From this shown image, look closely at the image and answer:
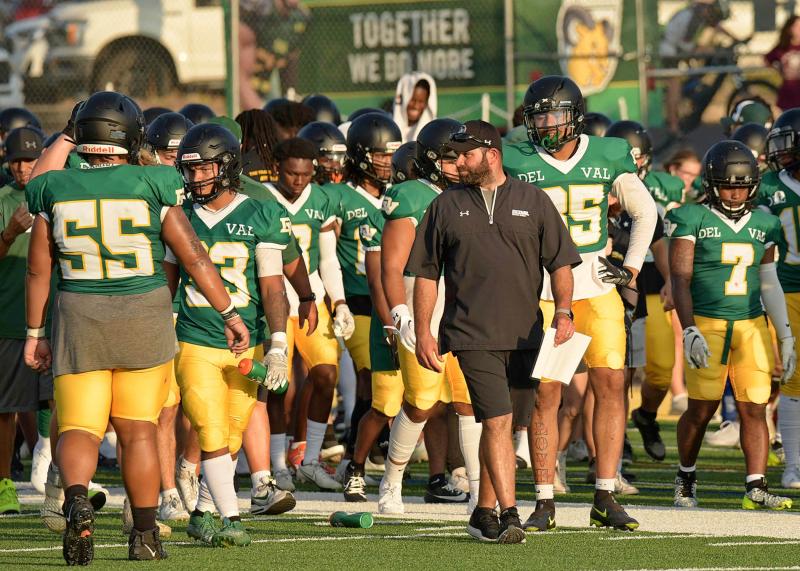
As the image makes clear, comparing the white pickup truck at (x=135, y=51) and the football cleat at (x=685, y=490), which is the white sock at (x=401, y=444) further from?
the white pickup truck at (x=135, y=51)

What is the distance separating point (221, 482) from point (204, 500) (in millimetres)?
247

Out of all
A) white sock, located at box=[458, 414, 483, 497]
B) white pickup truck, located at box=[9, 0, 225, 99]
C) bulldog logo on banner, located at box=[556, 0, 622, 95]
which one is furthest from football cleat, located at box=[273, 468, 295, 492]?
white pickup truck, located at box=[9, 0, 225, 99]

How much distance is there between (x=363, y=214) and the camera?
32.3 feet

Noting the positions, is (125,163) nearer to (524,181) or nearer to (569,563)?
(524,181)

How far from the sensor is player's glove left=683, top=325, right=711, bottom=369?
27.8 feet

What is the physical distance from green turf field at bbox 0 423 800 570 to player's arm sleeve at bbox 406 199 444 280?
117 cm

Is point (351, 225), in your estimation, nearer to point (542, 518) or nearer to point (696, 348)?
point (696, 348)

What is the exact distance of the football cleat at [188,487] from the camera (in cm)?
798

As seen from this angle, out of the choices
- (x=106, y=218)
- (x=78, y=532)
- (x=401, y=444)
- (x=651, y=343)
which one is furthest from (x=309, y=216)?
(x=78, y=532)

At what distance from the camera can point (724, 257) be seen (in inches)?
344

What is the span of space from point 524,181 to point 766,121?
5456 mm

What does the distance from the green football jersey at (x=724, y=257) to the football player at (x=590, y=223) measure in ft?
2.49

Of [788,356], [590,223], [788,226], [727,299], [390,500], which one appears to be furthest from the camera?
[788,226]

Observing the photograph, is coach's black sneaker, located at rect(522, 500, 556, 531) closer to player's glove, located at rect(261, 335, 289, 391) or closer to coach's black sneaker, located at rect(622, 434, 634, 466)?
player's glove, located at rect(261, 335, 289, 391)
